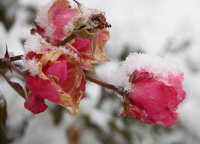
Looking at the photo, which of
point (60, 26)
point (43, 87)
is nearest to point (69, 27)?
point (60, 26)

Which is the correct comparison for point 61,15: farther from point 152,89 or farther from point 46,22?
point 152,89

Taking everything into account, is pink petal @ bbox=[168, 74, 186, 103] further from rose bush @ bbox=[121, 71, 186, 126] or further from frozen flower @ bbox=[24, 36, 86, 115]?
frozen flower @ bbox=[24, 36, 86, 115]

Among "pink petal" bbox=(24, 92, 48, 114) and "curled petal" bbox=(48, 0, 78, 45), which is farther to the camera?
"curled petal" bbox=(48, 0, 78, 45)

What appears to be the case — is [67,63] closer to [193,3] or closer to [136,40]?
[136,40]

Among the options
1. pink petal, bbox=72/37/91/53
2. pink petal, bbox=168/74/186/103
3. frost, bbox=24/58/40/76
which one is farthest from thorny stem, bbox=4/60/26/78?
pink petal, bbox=168/74/186/103

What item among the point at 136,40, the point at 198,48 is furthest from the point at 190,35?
the point at 136,40

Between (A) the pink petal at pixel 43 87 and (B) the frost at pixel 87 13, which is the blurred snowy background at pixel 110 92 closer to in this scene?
(B) the frost at pixel 87 13
